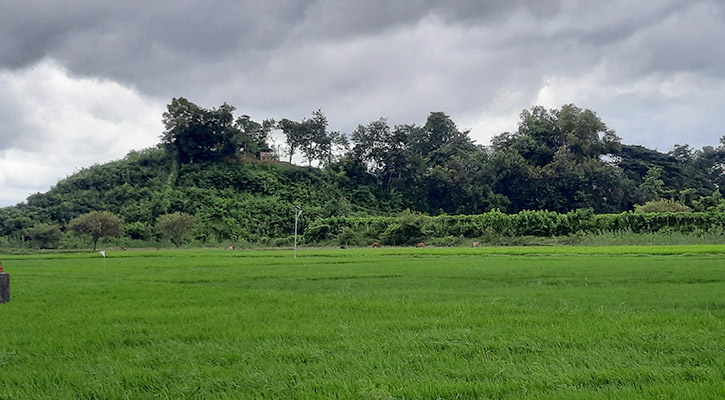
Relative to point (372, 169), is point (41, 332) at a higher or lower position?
lower

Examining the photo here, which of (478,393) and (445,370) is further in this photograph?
(445,370)

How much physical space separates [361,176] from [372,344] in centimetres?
6474

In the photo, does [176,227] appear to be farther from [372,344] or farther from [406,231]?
[372,344]

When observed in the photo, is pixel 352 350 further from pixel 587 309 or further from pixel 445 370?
pixel 587 309

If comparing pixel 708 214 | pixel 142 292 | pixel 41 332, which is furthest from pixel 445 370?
pixel 708 214

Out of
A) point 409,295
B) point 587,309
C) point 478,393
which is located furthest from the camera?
point 409,295

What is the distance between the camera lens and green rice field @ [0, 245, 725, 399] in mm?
4672

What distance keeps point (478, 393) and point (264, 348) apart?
8.60 feet

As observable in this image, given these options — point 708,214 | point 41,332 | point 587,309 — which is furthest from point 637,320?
point 708,214

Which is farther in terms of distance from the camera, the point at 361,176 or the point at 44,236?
the point at 361,176

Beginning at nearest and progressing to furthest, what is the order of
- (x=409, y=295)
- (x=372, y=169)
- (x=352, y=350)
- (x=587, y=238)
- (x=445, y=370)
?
1. (x=445, y=370)
2. (x=352, y=350)
3. (x=409, y=295)
4. (x=587, y=238)
5. (x=372, y=169)

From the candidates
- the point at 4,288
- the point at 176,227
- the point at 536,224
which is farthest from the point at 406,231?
the point at 4,288

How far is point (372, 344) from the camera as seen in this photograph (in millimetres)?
6234

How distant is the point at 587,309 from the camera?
8602mm
